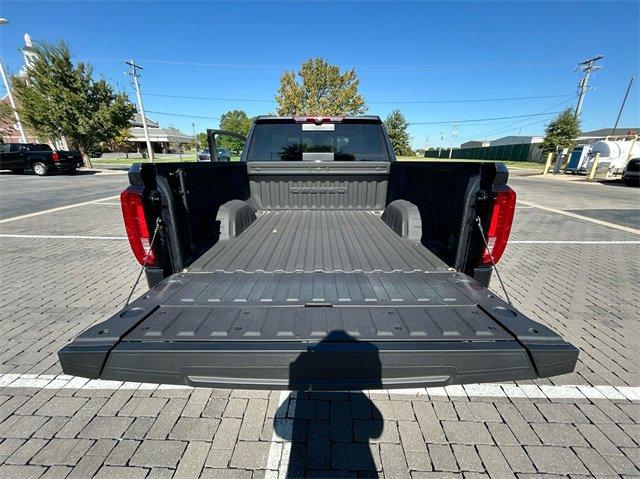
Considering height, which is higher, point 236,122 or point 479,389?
point 236,122

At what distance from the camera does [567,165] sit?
78.2ft

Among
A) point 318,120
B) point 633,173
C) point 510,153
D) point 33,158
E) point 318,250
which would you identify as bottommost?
point 633,173

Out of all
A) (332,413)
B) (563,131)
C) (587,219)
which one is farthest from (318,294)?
(563,131)

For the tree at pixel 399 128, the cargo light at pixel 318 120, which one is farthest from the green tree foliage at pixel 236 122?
the cargo light at pixel 318 120

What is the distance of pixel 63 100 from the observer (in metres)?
19.0

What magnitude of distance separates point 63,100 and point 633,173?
36.0 m

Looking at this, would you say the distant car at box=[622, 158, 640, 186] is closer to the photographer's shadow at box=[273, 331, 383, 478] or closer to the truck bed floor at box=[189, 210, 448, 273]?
the truck bed floor at box=[189, 210, 448, 273]

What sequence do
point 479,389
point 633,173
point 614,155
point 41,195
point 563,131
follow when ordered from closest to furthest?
1. point 479,389
2. point 41,195
3. point 633,173
4. point 614,155
5. point 563,131

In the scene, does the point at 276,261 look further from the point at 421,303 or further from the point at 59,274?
the point at 59,274

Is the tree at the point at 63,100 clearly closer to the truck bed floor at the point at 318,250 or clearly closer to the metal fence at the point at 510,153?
the truck bed floor at the point at 318,250

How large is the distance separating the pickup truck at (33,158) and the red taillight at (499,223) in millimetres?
24445

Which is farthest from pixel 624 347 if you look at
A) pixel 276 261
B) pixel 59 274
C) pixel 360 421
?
pixel 59 274

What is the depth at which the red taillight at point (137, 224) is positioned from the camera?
6.58ft

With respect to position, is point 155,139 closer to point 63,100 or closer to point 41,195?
point 63,100
